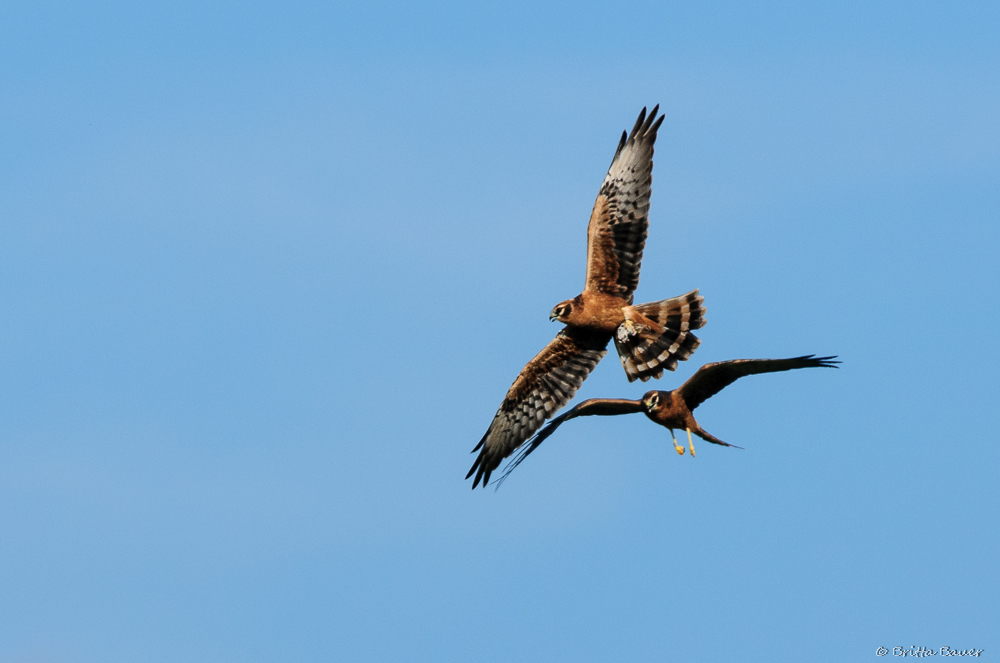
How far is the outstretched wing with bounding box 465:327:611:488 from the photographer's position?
576 inches

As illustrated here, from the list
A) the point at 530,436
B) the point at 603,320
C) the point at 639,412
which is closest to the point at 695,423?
the point at 639,412

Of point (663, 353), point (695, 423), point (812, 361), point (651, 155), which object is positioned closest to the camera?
point (812, 361)

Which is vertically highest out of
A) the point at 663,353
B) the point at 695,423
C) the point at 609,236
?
the point at 609,236

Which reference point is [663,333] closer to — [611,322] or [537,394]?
[611,322]

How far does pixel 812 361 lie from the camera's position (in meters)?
11.0

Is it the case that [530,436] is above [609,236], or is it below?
below

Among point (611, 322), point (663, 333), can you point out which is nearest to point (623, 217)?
point (611, 322)

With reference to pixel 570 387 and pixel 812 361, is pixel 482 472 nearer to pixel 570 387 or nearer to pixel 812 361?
pixel 570 387

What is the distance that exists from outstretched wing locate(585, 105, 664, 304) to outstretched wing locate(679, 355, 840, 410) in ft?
5.54

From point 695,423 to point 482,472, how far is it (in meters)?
3.10

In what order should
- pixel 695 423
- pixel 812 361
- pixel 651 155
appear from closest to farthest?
pixel 812 361, pixel 695 423, pixel 651 155

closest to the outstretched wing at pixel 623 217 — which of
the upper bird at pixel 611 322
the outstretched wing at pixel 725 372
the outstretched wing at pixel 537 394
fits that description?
the upper bird at pixel 611 322

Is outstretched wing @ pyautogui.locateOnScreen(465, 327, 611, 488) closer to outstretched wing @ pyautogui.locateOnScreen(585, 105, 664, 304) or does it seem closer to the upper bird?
the upper bird

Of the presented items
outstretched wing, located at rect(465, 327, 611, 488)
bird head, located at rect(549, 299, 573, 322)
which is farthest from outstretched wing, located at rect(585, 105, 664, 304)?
outstretched wing, located at rect(465, 327, 611, 488)
